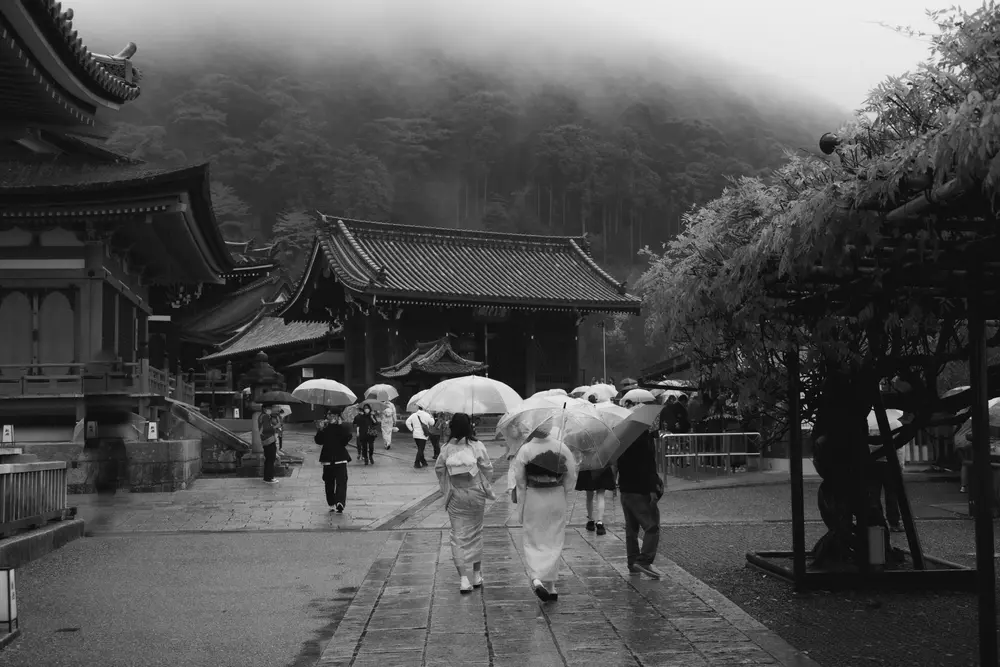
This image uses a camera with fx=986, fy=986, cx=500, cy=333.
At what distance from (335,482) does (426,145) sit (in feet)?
262

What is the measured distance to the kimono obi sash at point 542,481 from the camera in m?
8.48

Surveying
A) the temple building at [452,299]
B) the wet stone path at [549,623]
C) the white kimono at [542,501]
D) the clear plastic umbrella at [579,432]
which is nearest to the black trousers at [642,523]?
the wet stone path at [549,623]

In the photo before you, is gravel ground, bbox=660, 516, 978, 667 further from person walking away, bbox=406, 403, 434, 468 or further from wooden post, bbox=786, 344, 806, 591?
person walking away, bbox=406, 403, 434, 468

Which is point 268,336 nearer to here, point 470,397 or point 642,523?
point 470,397

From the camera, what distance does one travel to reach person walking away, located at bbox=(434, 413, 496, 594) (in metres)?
8.69

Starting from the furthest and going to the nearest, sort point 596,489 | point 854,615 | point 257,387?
point 257,387 → point 596,489 → point 854,615

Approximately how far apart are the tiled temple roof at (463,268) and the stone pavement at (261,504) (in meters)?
13.9

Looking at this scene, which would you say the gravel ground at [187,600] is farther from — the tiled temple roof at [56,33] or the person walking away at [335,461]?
the tiled temple roof at [56,33]

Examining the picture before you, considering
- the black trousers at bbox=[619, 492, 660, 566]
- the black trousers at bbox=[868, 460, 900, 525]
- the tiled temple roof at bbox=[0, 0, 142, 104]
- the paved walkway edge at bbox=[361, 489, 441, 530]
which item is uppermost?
the tiled temple roof at bbox=[0, 0, 142, 104]

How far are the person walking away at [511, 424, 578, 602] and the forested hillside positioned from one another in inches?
2506

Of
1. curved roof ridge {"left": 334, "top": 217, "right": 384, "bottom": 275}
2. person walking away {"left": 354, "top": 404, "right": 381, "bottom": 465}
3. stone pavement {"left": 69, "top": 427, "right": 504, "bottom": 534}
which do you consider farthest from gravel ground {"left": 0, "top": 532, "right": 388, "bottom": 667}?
curved roof ridge {"left": 334, "top": 217, "right": 384, "bottom": 275}

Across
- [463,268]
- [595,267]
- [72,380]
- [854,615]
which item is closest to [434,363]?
[463,268]

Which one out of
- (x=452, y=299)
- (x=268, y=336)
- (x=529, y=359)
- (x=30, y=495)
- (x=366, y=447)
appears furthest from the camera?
(x=268, y=336)

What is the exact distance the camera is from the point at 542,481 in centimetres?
848
